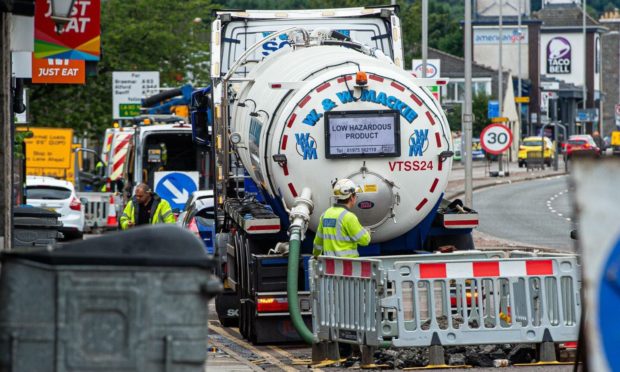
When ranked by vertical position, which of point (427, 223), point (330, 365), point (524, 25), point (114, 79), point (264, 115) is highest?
point (524, 25)

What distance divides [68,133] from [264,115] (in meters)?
30.3

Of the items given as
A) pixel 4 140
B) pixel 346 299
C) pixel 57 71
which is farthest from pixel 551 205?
pixel 4 140

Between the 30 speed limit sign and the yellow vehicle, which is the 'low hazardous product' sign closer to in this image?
the 30 speed limit sign

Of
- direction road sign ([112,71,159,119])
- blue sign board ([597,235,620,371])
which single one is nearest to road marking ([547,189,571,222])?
direction road sign ([112,71,159,119])

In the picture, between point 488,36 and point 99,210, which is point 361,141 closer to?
point 99,210

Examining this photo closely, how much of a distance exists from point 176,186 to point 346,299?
12.4 meters

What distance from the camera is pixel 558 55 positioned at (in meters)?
136

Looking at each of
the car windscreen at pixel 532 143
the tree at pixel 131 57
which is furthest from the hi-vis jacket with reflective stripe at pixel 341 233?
the car windscreen at pixel 532 143

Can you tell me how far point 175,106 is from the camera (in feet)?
132

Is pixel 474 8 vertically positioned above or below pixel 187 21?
above

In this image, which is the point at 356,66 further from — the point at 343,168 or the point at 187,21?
the point at 187,21

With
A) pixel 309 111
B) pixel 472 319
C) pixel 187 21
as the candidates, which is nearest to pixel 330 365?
pixel 472 319

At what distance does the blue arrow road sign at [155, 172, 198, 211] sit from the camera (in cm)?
2602

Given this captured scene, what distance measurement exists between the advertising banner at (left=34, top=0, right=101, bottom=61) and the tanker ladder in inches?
108
